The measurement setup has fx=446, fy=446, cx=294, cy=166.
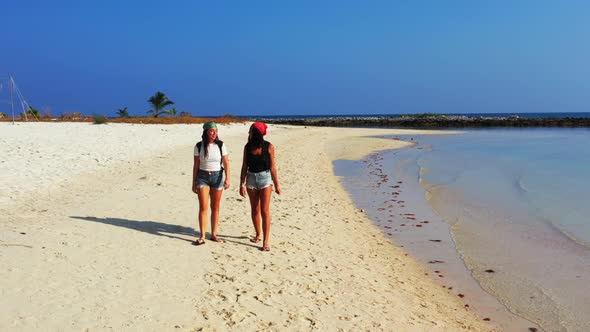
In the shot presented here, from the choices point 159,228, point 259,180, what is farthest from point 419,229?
point 159,228

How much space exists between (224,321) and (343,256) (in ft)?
9.39

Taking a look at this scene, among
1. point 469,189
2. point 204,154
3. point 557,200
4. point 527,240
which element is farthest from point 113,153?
point 557,200

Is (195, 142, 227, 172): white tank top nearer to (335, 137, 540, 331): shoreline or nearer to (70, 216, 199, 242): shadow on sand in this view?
(70, 216, 199, 242): shadow on sand

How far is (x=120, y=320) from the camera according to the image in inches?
155

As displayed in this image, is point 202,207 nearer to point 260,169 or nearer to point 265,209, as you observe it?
point 265,209

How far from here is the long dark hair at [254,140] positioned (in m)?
5.89

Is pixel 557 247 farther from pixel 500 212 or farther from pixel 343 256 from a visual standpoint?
pixel 343 256

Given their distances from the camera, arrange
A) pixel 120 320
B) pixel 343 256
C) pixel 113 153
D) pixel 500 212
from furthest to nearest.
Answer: pixel 113 153 → pixel 500 212 → pixel 343 256 → pixel 120 320

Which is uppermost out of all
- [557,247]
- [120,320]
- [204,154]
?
[204,154]

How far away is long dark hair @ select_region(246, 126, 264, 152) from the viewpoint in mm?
5891

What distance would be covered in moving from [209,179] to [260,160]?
79 cm

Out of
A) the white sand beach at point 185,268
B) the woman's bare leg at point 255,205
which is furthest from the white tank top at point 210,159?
the white sand beach at point 185,268

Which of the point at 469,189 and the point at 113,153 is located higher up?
the point at 113,153

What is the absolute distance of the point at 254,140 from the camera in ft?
19.6
